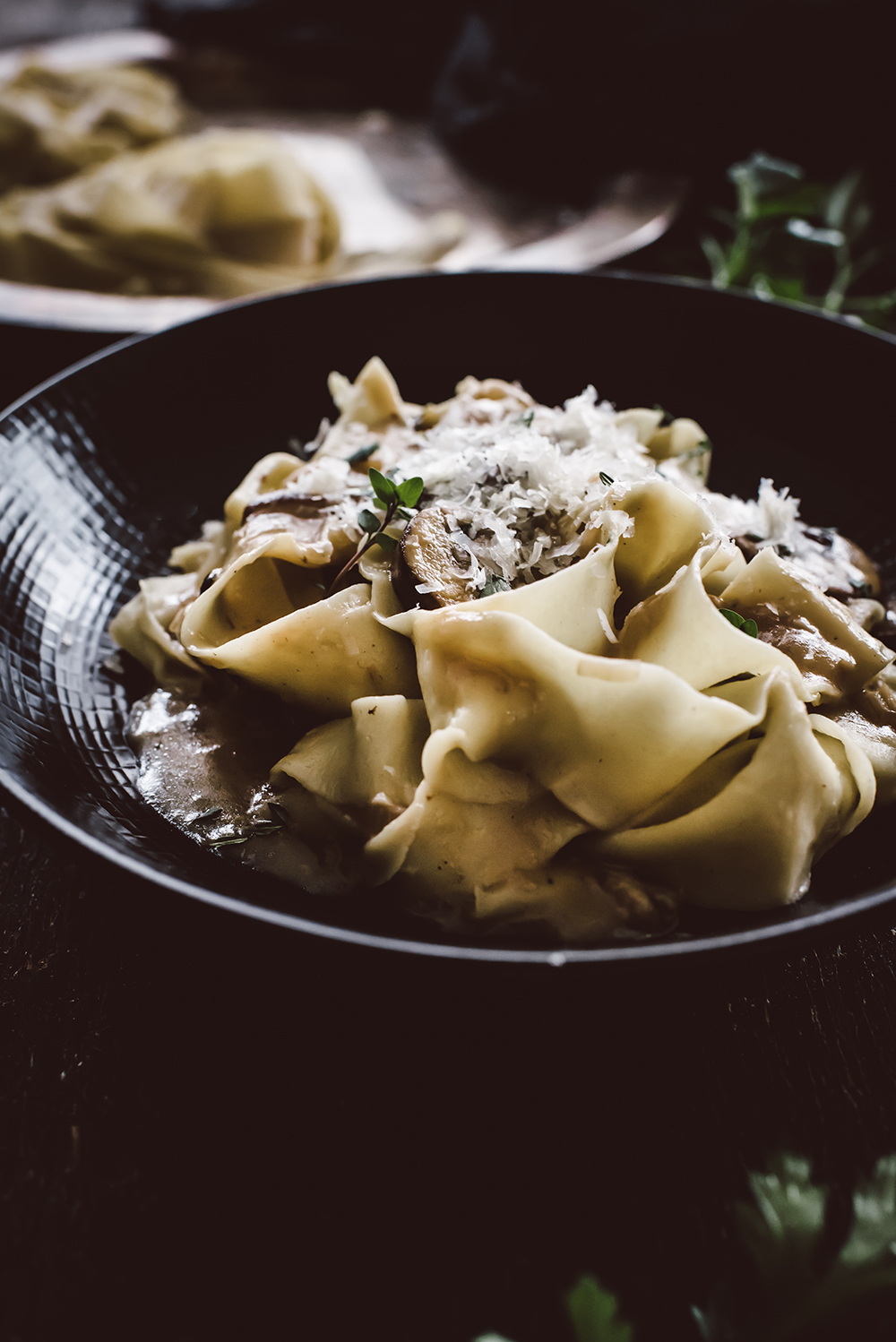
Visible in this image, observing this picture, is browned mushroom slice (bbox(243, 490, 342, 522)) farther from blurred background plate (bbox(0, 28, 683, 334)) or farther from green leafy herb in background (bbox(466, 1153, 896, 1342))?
green leafy herb in background (bbox(466, 1153, 896, 1342))

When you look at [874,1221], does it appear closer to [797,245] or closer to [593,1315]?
[593,1315]

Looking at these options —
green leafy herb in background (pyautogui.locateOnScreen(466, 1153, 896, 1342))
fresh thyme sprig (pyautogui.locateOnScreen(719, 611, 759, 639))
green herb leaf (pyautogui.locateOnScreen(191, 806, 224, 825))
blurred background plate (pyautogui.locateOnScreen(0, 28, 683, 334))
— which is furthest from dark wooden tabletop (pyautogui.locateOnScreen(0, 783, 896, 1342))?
blurred background plate (pyautogui.locateOnScreen(0, 28, 683, 334))

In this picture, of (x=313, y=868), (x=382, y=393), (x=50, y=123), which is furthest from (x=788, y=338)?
(x=50, y=123)

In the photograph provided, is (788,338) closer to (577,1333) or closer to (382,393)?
(382,393)

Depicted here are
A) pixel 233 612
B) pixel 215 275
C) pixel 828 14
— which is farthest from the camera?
pixel 828 14

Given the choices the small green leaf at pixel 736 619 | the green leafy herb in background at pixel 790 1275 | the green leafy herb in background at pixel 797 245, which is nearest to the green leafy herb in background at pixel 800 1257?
the green leafy herb in background at pixel 790 1275

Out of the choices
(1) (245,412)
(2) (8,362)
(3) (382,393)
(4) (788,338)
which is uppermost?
(4) (788,338)

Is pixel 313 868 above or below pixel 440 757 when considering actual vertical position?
below

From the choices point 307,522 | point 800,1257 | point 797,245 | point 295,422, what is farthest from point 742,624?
point 797,245
